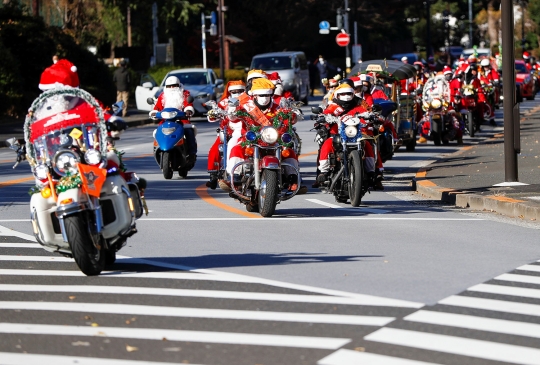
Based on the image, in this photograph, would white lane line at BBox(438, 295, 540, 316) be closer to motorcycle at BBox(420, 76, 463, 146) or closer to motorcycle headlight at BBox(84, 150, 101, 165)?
motorcycle headlight at BBox(84, 150, 101, 165)

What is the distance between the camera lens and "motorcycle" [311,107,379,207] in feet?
55.0

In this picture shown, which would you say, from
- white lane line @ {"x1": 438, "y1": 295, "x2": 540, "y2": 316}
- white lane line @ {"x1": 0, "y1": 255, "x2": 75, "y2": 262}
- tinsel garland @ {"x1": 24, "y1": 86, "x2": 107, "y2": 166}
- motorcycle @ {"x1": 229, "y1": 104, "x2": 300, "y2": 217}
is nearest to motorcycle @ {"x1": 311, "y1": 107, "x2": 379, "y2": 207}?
→ motorcycle @ {"x1": 229, "y1": 104, "x2": 300, "y2": 217}

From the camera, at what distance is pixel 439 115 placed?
97.3 ft

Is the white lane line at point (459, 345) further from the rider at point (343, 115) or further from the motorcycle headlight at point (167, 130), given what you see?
the motorcycle headlight at point (167, 130)

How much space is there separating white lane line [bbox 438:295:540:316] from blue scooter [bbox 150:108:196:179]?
1271 centimetres

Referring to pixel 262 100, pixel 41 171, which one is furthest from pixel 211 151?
pixel 41 171

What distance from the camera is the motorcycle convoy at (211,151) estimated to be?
10.5 metres

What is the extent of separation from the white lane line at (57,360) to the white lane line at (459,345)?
1470 mm

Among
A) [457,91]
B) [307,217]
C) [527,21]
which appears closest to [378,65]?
[457,91]

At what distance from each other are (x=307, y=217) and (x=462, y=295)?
6199 mm

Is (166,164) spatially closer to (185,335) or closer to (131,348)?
(185,335)

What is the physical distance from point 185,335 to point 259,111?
7823 millimetres

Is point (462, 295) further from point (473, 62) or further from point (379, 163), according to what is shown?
point (473, 62)

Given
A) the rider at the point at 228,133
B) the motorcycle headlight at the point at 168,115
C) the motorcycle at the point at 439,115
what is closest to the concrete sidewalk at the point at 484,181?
the motorcycle at the point at 439,115
